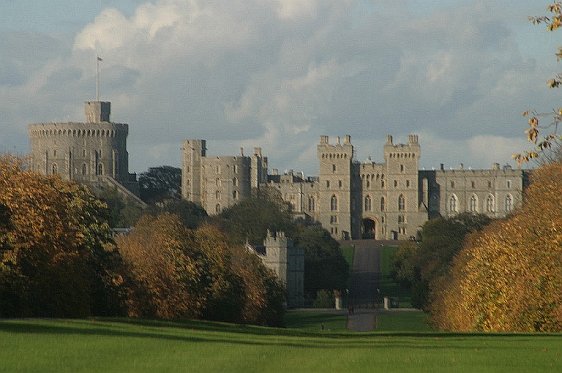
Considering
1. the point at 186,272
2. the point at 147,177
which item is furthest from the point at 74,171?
the point at 186,272

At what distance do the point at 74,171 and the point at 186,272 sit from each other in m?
122

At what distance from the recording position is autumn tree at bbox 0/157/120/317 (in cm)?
3653

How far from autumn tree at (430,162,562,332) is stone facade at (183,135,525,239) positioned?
12336 centimetres

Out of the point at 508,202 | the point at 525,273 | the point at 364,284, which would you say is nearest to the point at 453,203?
the point at 508,202

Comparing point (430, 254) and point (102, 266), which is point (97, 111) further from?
point (102, 266)

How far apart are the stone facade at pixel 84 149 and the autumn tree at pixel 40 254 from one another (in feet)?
439

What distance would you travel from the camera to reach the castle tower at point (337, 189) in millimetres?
177125

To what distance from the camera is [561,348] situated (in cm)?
2577

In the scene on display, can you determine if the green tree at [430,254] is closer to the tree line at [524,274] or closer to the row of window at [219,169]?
the tree line at [524,274]

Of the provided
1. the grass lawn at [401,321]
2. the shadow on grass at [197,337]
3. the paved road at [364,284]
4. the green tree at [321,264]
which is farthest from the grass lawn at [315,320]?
the shadow on grass at [197,337]

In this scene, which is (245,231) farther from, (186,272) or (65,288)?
(65,288)

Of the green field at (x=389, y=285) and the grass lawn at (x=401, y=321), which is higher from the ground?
the green field at (x=389, y=285)

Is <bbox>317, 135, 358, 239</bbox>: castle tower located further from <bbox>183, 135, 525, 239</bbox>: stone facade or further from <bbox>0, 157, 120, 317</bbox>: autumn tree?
<bbox>0, 157, 120, 317</bbox>: autumn tree

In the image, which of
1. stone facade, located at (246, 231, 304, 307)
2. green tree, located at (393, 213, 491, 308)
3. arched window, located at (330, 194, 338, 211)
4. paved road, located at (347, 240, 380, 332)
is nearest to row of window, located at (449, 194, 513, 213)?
arched window, located at (330, 194, 338, 211)
